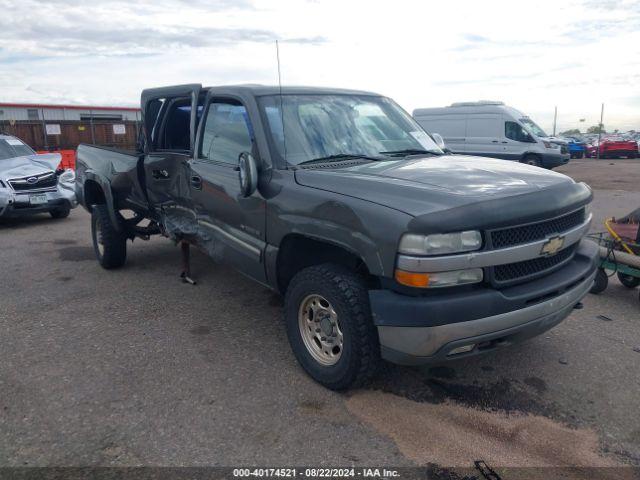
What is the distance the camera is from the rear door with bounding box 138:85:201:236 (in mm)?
4707

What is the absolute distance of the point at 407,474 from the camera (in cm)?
262

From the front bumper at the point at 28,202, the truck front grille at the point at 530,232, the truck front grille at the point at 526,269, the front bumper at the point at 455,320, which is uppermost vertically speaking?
the truck front grille at the point at 530,232

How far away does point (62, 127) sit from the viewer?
21.9 m

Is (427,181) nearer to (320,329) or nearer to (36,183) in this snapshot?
(320,329)

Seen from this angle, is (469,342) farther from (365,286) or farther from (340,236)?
(340,236)

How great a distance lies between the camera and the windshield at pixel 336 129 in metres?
3.78

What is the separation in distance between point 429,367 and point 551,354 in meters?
0.95

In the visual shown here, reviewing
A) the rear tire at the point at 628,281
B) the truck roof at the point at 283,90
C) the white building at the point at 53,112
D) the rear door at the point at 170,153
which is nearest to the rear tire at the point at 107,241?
the rear door at the point at 170,153

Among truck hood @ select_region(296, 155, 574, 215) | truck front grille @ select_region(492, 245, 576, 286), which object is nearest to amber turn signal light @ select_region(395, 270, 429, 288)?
truck hood @ select_region(296, 155, 574, 215)

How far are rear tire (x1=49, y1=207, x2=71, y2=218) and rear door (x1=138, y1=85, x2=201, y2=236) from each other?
5.24 m

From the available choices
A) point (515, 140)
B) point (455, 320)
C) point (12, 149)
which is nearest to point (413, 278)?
point (455, 320)

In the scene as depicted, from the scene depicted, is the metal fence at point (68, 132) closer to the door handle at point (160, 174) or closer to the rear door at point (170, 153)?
the rear door at point (170, 153)

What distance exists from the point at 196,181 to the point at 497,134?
15.3 m

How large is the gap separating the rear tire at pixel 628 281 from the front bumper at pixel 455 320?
8.88 feet
